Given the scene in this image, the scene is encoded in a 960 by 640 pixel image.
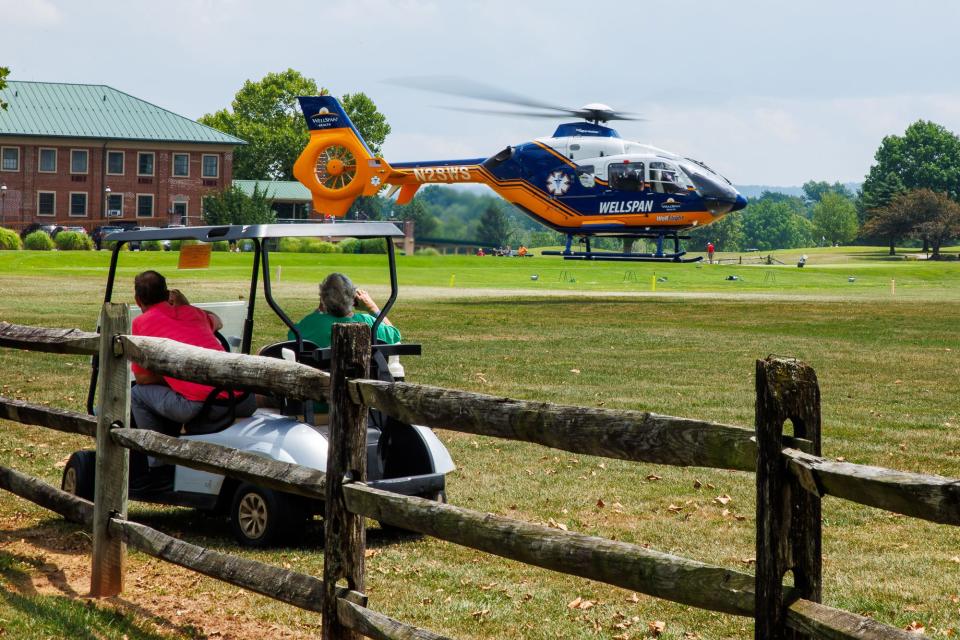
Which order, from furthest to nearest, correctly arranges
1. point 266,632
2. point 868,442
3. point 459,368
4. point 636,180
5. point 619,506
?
1. point 636,180
2. point 459,368
3. point 868,442
4. point 619,506
5. point 266,632

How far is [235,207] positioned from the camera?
90188 millimetres

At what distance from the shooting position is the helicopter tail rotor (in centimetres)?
5131

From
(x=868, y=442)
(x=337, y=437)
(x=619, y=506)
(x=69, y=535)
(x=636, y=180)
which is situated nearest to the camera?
(x=337, y=437)

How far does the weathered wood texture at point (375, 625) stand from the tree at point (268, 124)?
117m

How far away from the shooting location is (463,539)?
14.6ft

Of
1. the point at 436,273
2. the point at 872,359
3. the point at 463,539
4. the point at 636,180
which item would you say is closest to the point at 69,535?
the point at 463,539

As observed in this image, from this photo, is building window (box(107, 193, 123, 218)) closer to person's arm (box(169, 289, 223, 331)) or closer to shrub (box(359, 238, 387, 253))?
shrub (box(359, 238, 387, 253))

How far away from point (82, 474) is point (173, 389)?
832 mm

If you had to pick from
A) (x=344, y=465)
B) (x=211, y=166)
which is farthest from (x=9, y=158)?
(x=344, y=465)

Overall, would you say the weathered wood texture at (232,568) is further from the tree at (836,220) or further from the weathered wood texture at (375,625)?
the tree at (836,220)

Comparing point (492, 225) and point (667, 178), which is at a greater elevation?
point (667, 178)

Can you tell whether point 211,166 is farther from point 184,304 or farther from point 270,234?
point 270,234

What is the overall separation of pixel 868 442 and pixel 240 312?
6377 millimetres

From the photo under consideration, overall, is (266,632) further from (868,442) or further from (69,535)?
(868,442)
